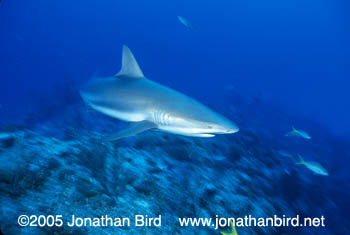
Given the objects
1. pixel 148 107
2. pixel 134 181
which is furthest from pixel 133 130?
pixel 134 181

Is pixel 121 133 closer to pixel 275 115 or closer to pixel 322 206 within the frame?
pixel 322 206

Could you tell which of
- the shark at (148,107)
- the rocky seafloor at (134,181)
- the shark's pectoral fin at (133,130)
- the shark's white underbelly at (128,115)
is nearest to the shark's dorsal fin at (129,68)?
the shark at (148,107)

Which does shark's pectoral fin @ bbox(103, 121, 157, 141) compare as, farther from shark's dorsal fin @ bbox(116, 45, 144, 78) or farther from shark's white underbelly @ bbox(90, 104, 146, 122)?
shark's dorsal fin @ bbox(116, 45, 144, 78)

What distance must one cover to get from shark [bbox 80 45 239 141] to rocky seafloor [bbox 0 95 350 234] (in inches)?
26.1

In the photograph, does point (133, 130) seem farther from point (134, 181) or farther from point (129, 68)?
point (129, 68)

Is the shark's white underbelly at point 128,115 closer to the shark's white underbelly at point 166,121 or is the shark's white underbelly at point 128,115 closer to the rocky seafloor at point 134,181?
the shark's white underbelly at point 166,121

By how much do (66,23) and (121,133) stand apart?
237m

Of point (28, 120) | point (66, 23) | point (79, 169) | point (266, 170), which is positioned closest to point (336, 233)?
point (266, 170)

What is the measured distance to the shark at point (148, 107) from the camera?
10.9 ft

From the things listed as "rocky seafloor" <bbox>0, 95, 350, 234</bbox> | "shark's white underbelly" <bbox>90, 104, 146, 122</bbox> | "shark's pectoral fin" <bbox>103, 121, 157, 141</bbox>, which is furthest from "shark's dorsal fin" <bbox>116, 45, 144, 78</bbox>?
"rocky seafloor" <bbox>0, 95, 350, 234</bbox>

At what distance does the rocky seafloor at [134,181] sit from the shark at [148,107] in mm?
662

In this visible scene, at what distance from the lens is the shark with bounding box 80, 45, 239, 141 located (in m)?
3.31

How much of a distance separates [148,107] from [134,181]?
1.36 metres

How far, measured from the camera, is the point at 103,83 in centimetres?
455
